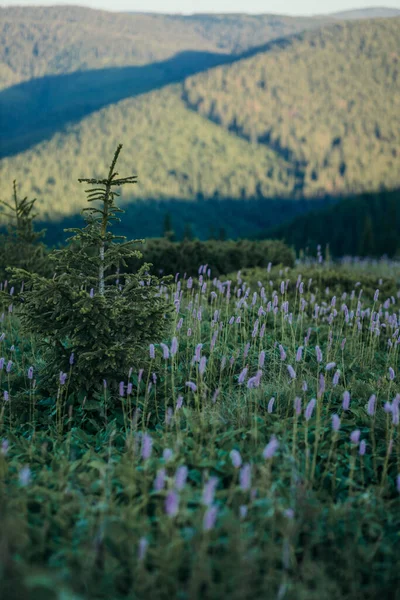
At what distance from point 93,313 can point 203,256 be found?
24.0 feet

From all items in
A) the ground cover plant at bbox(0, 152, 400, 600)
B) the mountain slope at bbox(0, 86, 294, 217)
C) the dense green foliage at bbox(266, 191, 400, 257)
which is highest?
the mountain slope at bbox(0, 86, 294, 217)

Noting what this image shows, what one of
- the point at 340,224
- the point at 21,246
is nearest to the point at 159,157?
the point at 340,224

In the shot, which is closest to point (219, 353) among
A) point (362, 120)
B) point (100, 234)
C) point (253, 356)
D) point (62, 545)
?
point (253, 356)

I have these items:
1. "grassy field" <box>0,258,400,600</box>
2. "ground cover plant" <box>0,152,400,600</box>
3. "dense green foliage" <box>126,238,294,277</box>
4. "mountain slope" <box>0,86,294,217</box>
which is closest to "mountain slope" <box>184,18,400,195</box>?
"mountain slope" <box>0,86,294,217</box>

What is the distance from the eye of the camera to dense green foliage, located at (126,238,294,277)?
11.5 metres

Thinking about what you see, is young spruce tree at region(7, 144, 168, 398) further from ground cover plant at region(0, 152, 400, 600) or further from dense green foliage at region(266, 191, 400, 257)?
dense green foliage at region(266, 191, 400, 257)

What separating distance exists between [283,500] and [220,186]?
14487cm

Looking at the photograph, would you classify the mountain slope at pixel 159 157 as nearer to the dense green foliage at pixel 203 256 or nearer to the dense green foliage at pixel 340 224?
the dense green foliage at pixel 340 224

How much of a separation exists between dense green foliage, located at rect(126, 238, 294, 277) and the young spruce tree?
665 cm

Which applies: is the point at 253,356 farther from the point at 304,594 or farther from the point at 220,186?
the point at 220,186

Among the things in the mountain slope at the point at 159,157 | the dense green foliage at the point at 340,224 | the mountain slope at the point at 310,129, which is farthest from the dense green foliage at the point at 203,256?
the mountain slope at the point at 310,129

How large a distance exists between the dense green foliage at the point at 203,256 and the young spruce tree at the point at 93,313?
6.65 metres

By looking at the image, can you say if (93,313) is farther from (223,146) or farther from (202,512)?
(223,146)

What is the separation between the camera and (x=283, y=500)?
9.57 feet
